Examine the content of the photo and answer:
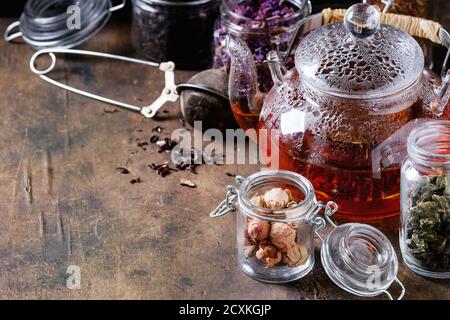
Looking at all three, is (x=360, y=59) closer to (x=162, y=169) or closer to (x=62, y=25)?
(x=162, y=169)

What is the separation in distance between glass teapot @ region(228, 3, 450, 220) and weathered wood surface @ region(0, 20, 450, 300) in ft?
0.33

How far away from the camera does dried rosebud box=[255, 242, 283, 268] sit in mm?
1173

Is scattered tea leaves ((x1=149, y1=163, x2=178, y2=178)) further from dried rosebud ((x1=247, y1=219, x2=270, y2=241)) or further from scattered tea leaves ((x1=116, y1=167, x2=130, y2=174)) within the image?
dried rosebud ((x1=247, y1=219, x2=270, y2=241))

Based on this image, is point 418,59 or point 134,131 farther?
point 134,131

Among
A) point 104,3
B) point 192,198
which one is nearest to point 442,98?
point 192,198

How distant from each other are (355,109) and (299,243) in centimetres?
20

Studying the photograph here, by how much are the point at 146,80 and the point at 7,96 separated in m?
0.26

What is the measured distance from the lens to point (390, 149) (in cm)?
121

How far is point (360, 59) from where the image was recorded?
4.00ft

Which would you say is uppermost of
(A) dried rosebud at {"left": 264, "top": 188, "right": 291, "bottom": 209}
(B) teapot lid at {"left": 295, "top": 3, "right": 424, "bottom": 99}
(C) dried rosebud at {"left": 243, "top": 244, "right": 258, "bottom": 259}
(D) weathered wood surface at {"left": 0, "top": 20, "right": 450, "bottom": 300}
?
(B) teapot lid at {"left": 295, "top": 3, "right": 424, "bottom": 99}

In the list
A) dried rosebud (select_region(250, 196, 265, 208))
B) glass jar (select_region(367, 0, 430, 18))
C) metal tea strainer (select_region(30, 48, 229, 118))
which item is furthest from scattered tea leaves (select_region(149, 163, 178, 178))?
glass jar (select_region(367, 0, 430, 18))
